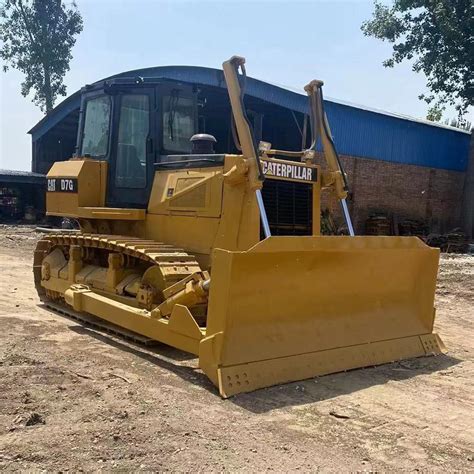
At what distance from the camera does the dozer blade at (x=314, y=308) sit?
15.1ft

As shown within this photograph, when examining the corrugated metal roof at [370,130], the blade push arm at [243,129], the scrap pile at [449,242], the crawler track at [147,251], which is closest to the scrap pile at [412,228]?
the scrap pile at [449,242]

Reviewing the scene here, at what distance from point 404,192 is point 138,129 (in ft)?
51.8

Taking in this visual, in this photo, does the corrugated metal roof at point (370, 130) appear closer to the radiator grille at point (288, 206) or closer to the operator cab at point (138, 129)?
the operator cab at point (138, 129)

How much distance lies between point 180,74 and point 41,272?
1122cm

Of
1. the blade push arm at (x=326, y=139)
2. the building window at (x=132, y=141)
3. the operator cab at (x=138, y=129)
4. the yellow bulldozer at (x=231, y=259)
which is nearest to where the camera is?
the yellow bulldozer at (x=231, y=259)

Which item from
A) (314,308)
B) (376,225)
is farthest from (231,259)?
(376,225)

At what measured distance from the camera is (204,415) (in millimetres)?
4047

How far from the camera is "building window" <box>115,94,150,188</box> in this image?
6820 millimetres

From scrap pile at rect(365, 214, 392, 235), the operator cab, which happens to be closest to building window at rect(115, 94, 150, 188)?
the operator cab

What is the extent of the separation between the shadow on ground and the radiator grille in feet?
5.24

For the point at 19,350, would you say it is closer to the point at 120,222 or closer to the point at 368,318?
the point at 120,222

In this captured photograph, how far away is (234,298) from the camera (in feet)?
15.2

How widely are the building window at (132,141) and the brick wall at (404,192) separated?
40.6 feet

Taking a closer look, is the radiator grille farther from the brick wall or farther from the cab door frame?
the brick wall
